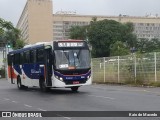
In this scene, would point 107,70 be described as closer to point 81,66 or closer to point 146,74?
point 146,74

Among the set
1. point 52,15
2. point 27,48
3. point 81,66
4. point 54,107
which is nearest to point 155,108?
point 54,107

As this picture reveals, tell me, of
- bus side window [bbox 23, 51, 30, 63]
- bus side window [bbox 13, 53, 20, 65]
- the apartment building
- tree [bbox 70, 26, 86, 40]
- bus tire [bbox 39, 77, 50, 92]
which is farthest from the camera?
the apartment building

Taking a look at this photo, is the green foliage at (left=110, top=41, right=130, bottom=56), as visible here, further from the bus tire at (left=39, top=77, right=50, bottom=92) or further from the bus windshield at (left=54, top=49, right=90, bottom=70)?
the bus windshield at (left=54, top=49, right=90, bottom=70)

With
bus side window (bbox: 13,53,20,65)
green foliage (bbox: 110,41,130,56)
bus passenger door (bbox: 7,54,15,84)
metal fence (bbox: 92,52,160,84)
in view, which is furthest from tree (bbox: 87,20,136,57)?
bus side window (bbox: 13,53,20,65)

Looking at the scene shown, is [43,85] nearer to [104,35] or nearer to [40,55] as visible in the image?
[40,55]

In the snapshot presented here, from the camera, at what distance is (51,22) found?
14625 centimetres

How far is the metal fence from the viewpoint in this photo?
31.2 m

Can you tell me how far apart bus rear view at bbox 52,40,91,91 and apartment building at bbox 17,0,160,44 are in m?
113

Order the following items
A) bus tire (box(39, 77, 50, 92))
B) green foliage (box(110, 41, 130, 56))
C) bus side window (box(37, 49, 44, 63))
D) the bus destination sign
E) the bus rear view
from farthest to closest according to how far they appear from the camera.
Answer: green foliage (box(110, 41, 130, 56)) → bus tire (box(39, 77, 50, 92)) → bus side window (box(37, 49, 44, 63)) → the bus destination sign → the bus rear view

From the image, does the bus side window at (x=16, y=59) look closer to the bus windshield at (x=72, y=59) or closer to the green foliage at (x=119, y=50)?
the bus windshield at (x=72, y=59)

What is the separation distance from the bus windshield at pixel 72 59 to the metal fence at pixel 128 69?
7.64m

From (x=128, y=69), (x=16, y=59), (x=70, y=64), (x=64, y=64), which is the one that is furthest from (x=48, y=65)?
(x=128, y=69)

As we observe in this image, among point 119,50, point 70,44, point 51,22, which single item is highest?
point 51,22

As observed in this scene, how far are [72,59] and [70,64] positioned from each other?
0.32 m
